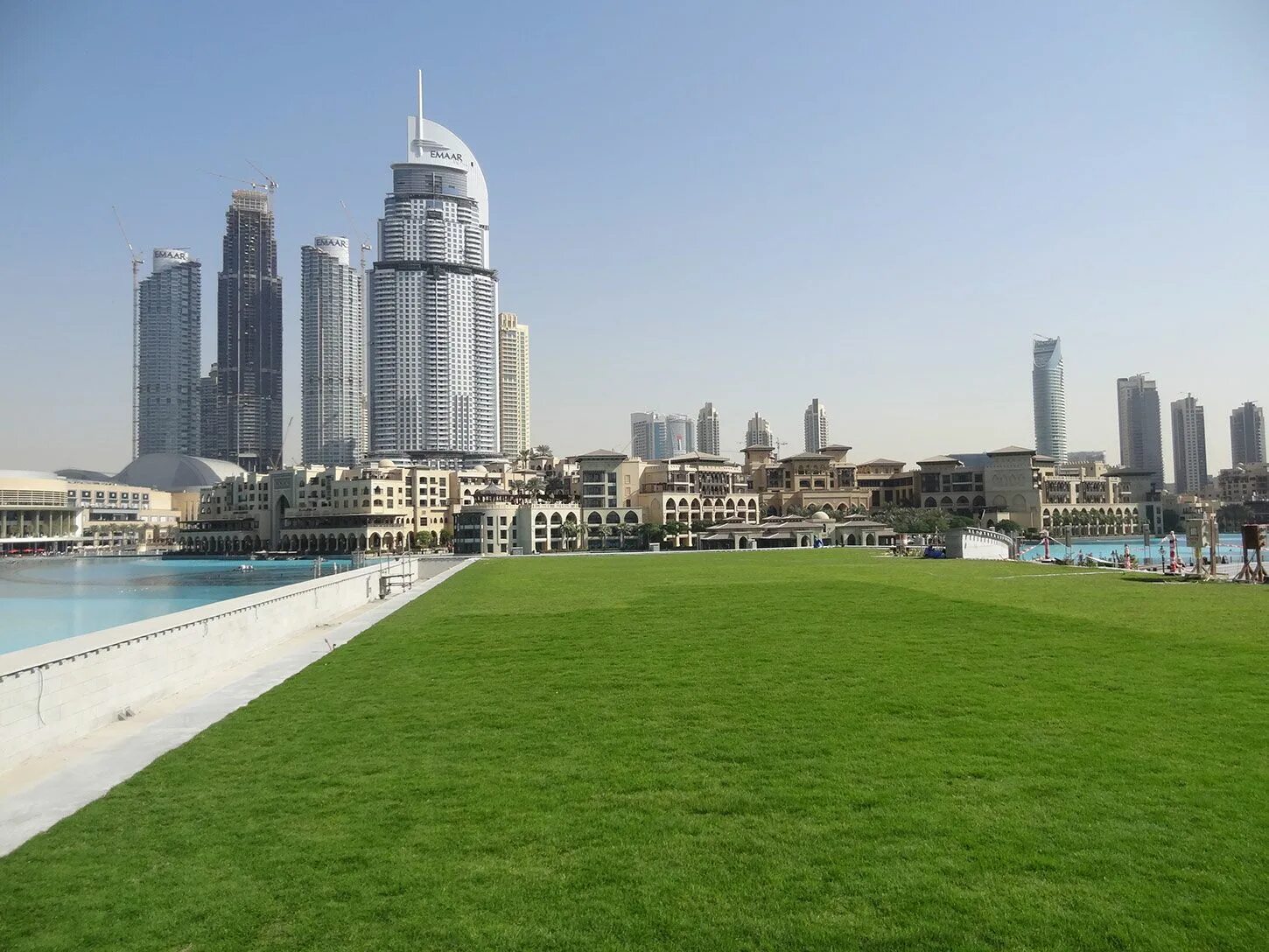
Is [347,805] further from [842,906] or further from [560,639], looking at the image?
[560,639]

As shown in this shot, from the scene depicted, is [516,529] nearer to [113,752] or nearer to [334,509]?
[334,509]

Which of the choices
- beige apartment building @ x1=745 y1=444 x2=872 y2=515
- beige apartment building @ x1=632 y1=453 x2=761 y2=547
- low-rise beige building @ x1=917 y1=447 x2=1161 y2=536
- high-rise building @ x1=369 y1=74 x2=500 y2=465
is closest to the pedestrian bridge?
beige apartment building @ x1=632 y1=453 x2=761 y2=547

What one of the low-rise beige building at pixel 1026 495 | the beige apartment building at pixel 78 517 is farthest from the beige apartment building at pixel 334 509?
the low-rise beige building at pixel 1026 495

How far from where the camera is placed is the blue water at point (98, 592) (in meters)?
36.0

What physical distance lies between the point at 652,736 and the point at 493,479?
131 meters

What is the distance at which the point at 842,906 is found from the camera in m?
5.36

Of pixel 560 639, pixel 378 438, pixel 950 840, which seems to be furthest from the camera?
pixel 378 438

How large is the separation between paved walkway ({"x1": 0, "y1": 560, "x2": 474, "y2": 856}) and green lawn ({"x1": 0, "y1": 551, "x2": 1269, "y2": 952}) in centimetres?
39

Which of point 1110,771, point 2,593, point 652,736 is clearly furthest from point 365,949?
point 2,593

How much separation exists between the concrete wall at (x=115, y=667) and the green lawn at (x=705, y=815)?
1.71m

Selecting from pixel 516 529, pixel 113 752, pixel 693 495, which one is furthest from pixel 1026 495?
pixel 113 752

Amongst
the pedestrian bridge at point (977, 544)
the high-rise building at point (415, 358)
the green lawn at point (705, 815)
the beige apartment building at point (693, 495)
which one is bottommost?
the pedestrian bridge at point (977, 544)

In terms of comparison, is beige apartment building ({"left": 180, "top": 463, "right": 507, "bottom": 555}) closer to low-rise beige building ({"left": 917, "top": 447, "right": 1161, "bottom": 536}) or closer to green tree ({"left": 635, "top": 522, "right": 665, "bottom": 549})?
Answer: green tree ({"left": 635, "top": 522, "right": 665, "bottom": 549})

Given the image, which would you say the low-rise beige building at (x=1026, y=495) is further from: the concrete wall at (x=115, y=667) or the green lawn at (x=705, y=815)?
the green lawn at (x=705, y=815)
